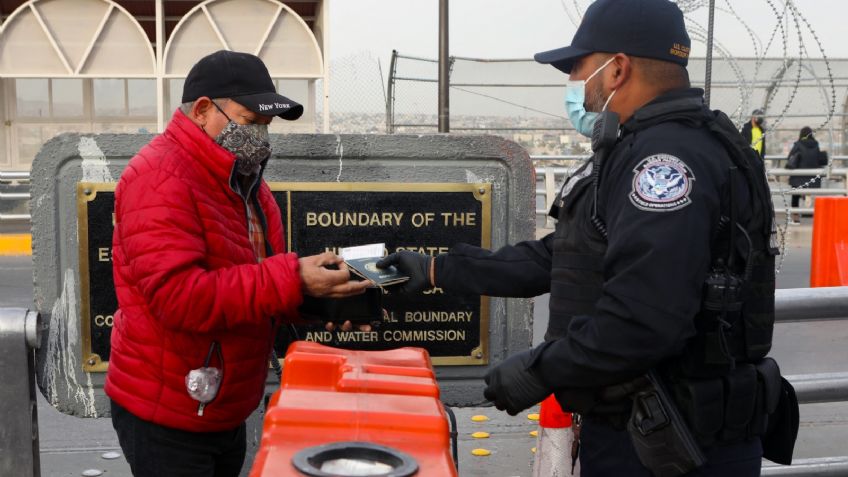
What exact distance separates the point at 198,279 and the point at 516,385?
910 millimetres

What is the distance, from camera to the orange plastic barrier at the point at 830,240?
406 inches

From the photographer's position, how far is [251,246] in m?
3.04

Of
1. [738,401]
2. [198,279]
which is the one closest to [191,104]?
[198,279]

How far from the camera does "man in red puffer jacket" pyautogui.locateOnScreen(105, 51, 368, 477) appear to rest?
2754 millimetres

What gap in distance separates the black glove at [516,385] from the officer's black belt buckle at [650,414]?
23 centimetres

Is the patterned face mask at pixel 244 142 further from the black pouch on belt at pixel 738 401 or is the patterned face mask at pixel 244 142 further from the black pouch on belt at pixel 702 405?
the black pouch on belt at pixel 738 401

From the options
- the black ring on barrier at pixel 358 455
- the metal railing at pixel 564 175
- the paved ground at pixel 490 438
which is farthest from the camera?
the metal railing at pixel 564 175

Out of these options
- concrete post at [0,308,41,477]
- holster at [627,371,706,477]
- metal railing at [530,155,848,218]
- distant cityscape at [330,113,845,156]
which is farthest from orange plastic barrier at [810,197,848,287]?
concrete post at [0,308,41,477]

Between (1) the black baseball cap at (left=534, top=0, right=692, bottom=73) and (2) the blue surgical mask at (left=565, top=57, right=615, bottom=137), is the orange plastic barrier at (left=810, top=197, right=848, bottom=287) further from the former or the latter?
(1) the black baseball cap at (left=534, top=0, right=692, bottom=73)

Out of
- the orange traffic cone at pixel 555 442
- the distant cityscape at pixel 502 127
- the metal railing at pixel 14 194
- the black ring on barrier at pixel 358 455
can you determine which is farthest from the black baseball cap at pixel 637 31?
the metal railing at pixel 14 194

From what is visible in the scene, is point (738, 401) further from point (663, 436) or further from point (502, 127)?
point (502, 127)

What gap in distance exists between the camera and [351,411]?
7.60ft

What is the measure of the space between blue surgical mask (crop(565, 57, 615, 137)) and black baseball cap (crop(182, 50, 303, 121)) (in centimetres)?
83

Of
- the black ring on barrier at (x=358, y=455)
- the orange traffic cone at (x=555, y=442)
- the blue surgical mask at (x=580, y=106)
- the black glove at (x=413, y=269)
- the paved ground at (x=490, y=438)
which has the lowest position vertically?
the paved ground at (x=490, y=438)
